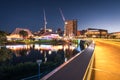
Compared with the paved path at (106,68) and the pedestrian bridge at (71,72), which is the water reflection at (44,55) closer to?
the paved path at (106,68)

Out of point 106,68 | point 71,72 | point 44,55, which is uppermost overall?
point 71,72

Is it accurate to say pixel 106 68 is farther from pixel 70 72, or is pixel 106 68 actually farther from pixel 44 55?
pixel 44 55

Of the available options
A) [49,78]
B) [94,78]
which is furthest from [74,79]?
[94,78]

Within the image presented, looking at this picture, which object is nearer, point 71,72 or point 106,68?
point 71,72

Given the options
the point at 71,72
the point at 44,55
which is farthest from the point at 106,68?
the point at 44,55

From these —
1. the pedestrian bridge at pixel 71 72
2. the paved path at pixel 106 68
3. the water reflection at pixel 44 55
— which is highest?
the pedestrian bridge at pixel 71 72

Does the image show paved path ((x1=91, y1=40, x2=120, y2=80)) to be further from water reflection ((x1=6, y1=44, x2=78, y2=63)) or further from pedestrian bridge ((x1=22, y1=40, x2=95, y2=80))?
water reflection ((x1=6, y1=44, x2=78, y2=63))

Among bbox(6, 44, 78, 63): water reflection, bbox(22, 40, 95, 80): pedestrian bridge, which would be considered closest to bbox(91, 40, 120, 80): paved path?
bbox(22, 40, 95, 80): pedestrian bridge

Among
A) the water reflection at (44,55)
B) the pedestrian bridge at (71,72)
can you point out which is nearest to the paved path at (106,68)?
the pedestrian bridge at (71,72)

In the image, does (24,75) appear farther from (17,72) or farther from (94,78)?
(94,78)

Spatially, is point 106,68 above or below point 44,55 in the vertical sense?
above

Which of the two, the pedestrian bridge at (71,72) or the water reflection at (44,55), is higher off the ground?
the pedestrian bridge at (71,72)

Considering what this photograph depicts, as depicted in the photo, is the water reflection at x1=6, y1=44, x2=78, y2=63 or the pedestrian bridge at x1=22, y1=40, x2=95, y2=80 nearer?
the pedestrian bridge at x1=22, y1=40, x2=95, y2=80

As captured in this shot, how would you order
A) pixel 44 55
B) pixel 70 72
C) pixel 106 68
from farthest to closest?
pixel 44 55
pixel 106 68
pixel 70 72
